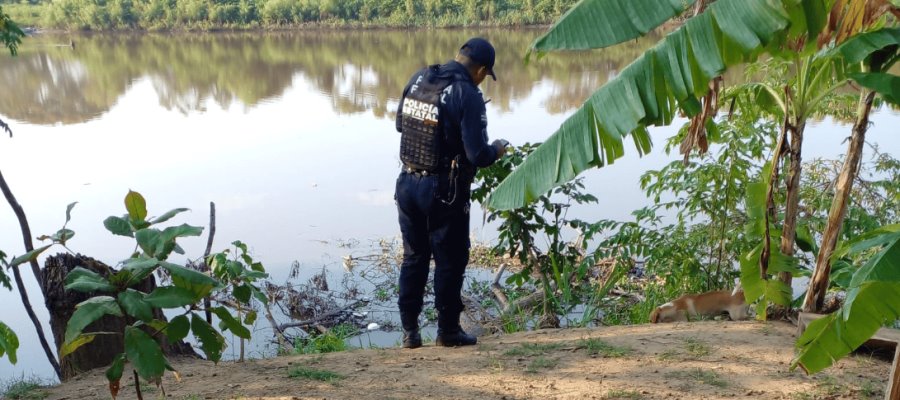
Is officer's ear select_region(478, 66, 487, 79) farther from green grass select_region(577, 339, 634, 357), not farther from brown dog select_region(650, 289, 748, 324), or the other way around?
brown dog select_region(650, 289, 748, 324)

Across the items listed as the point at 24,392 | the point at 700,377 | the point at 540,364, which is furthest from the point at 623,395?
the point at 24,392

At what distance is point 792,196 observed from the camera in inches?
164

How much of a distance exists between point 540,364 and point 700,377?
76 centimetres

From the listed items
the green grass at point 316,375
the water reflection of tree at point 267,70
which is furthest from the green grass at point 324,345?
the water reflection of tree at point 267,70

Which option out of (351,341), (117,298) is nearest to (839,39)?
(117,298)

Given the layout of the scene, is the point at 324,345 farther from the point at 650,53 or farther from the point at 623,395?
the point at 650,53

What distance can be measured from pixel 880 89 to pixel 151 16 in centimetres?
3007

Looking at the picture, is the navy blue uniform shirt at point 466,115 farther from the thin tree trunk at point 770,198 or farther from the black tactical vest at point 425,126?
the thin tree trunk at point 770,198

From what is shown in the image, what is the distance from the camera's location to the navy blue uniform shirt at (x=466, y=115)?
4070 millimetres

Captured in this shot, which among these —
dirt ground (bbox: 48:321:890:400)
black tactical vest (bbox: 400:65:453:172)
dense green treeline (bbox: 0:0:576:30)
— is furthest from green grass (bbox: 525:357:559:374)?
dense green treeline (bbox: 0:0:576:30)

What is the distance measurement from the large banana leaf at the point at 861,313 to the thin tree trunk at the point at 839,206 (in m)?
0.96

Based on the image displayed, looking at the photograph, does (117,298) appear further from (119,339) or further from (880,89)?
(880,89)

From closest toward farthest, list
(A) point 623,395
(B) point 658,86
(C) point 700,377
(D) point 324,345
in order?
(B) point 658,86, (A) point 623,395, (C) point 700,377, (D) point 324,345

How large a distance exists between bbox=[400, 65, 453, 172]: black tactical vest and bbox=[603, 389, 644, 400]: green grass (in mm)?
1429
